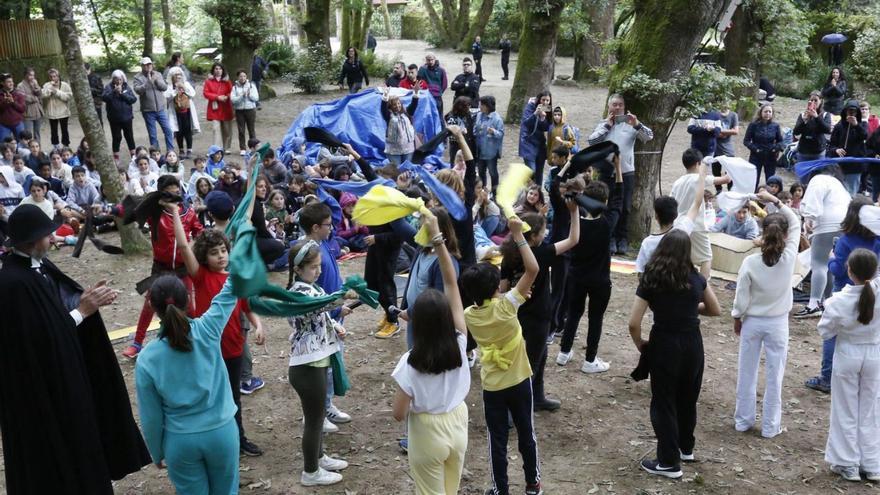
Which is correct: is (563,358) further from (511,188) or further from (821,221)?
(821,221)

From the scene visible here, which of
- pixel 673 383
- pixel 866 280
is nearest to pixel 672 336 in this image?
pixel 673 383

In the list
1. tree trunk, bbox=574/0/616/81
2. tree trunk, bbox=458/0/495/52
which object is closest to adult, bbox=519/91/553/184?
tree trunk, bbox=574/0/616/81

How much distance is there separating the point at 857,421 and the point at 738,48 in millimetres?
15787

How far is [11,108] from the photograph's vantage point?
1483 centimetres

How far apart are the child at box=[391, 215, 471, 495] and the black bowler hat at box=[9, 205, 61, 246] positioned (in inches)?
83.0

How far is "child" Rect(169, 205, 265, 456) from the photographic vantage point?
5.69m

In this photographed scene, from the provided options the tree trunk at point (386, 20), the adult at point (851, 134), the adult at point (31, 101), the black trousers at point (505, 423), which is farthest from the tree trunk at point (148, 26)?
the black trousers at point (505, 423)

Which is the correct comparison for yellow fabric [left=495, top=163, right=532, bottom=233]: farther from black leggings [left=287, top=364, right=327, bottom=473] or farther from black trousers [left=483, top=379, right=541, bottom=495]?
black leggings [left=287, top=364, right=327, bottom=473]

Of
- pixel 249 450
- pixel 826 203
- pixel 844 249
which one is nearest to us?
pixel 249 450

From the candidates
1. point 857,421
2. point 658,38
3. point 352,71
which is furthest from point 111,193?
point 352,71

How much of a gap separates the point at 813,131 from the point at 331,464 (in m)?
11.3

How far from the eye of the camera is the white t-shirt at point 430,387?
4.45m

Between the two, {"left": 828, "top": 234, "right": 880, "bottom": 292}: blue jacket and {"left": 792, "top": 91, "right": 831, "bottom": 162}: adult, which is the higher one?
{"left": 792, "top": 91, "right": 831, "bottom": 162}: adult

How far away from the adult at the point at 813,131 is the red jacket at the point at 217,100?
10.5 meters
